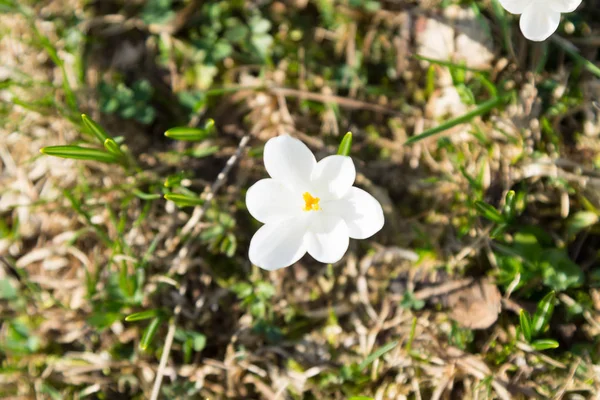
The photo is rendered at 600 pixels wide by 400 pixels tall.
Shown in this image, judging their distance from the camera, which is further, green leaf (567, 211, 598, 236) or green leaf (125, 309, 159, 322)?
green leaf (567, 211, 598, 236)

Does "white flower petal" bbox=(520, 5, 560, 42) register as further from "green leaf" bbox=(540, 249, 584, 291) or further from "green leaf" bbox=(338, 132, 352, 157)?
"green leaf" bbox=(540, 249, 584, 291)

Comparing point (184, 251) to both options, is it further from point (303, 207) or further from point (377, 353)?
point (377, 353)

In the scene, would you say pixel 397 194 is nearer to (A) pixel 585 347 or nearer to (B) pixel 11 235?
(A) pixel 585 347

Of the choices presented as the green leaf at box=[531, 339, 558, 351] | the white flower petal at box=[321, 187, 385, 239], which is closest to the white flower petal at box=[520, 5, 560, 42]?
the white flower petal at box=[321, 187, 385, 239]

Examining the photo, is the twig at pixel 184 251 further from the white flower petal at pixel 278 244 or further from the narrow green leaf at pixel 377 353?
the narrow green leaf at pixel 377 353

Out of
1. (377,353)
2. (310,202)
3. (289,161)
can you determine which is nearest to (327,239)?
(310,202)

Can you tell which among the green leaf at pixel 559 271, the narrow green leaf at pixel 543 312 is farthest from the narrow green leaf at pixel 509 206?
the narrow green leaf at pixel 543 312
